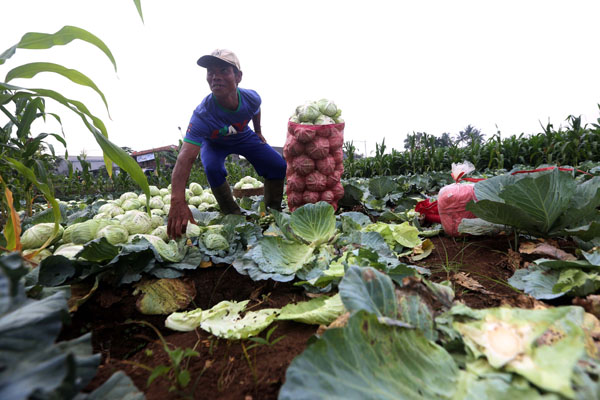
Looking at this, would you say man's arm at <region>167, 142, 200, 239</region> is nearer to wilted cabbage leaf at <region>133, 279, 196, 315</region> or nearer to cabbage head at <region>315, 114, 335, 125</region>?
wilted cabbage leaf at <region>133, 279, 196, 315</region>

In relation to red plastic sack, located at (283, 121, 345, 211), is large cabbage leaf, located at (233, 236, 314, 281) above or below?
below

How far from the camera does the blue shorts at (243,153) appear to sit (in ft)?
11.2

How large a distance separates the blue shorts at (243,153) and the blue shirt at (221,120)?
0.29ft

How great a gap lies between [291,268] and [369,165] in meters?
7.49

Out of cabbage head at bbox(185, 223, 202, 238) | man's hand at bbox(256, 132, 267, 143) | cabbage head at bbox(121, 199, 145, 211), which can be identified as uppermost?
man's hand at bbox(256, 132, 267, 143)

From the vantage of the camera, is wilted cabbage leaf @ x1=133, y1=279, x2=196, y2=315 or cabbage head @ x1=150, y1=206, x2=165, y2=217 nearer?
wilted cabbage leaf @ x1=133, y1=279, x2=196, y2=315

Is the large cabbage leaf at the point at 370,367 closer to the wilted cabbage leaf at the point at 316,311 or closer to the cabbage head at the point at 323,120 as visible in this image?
the wilted cabbage leaf at the point at 316,311

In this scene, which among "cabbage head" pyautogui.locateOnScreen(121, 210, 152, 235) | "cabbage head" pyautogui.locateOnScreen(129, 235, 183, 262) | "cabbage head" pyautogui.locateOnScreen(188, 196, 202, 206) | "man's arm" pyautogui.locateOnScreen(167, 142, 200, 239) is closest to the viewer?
"cabbage head" pyautogui.locateOnScreen(129, 235, 183, 262)

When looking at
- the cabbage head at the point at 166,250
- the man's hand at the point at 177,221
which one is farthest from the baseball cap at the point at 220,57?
the cabbage head at the point at 166,250

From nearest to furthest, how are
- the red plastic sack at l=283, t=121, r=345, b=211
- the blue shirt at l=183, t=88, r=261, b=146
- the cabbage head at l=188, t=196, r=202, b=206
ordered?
1. the blue shirt at l=183, t=88, r=261, b=146
2. the red plastic sack at l=283, t=121, r=345, b=211
3. the cabbage head at l=188, t=196, r=202, b=206

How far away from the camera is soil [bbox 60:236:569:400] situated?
87cm

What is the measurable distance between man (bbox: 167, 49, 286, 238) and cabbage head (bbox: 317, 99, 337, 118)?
760 mm

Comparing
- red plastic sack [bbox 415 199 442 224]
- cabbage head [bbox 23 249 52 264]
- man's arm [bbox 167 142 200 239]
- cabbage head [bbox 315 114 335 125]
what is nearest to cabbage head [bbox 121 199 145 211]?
man's arm [bbox 167 142 200 239]

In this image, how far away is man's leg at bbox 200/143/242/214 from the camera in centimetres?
338
